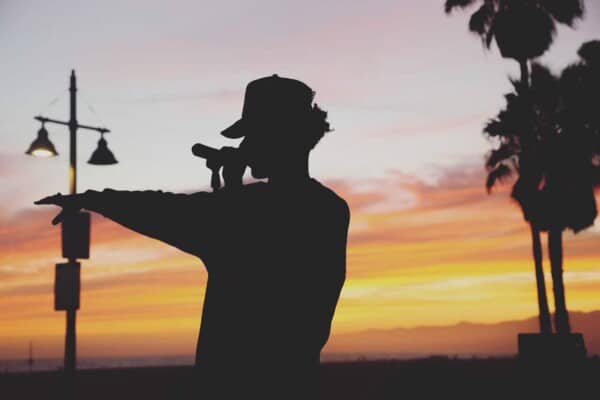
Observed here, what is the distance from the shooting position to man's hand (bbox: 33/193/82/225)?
2.03 m

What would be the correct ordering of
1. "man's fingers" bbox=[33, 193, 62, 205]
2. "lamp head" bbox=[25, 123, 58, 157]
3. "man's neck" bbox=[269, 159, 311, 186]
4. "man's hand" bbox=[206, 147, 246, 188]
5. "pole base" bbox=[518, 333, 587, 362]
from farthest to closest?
"pole base" bbox=[518, 333, 587, 362] < "lamp head" bbox=[25, 123, 58, 157] < "man's neck" bbox=[269, 159, 311, 186] < "man's hand" bbox=[206, 147, 246, 188] < "man's fingers" bbox=[33, 193, 62, 205]

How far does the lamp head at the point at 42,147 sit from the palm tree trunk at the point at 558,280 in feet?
54.3

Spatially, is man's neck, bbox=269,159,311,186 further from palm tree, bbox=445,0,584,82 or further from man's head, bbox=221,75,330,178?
palm tree, bbox=445,0,584,82

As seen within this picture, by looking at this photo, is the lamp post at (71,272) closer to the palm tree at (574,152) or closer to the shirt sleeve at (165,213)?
the shirt sleeve at (165,213)

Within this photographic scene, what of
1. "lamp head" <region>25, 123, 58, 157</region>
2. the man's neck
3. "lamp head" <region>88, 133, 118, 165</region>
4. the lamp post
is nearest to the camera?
the man's neck

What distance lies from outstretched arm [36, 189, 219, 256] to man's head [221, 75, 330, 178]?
18 centimetres

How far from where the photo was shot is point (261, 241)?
2176 millimetres

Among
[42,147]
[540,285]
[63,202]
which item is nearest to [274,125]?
[63,202]

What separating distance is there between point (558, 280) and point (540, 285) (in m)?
2.76

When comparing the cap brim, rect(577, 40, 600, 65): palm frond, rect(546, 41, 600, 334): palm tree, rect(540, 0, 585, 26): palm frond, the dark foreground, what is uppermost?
rect(540, 0, 585, 26): palm frond

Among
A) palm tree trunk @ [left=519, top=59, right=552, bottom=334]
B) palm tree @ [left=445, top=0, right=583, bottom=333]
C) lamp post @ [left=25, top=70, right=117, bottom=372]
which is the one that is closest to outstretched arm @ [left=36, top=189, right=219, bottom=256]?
lamp post @ [left=25, top=70, right=117, bottom=372]

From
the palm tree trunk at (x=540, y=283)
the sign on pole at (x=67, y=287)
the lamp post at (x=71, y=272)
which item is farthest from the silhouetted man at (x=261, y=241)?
the palm tree trunk at (x=540, y=283)

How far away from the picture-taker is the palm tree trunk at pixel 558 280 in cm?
2603

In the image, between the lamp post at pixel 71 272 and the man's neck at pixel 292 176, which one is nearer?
the man's neck at pixel 292 176
